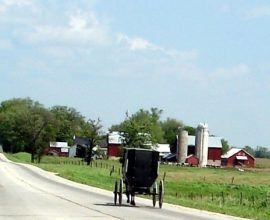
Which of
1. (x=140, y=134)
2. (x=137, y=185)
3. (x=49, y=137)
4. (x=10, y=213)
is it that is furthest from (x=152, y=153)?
(x=49, y=137)

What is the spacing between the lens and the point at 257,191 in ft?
204

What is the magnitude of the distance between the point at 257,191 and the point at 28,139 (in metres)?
85.1

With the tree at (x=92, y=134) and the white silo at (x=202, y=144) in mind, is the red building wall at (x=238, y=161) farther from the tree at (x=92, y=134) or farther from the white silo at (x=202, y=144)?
the tree at (x=92, y=134)

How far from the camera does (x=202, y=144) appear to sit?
14988 centimetres

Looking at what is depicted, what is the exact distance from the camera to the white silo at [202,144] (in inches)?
5891

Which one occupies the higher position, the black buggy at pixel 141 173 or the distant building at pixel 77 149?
the distant building at pixel 77 149

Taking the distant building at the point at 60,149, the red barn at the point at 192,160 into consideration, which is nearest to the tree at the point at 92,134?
the red barn at the point at 192,160

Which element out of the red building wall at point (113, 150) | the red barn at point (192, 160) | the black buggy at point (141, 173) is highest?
the red building wall at point (113, 150)

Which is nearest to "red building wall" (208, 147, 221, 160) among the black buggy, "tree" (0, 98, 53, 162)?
"tree" (0, 98, 53, 162)

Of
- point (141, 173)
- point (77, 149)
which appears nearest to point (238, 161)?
point (77, 149)

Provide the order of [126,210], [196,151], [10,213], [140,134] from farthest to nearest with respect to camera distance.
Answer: [196,151] → [140,134] → [126,210] → [10,213]

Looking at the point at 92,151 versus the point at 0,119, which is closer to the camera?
the point at 92,151

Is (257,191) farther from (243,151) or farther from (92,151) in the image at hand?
(243,151)

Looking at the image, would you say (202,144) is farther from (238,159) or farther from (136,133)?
(136,133)
